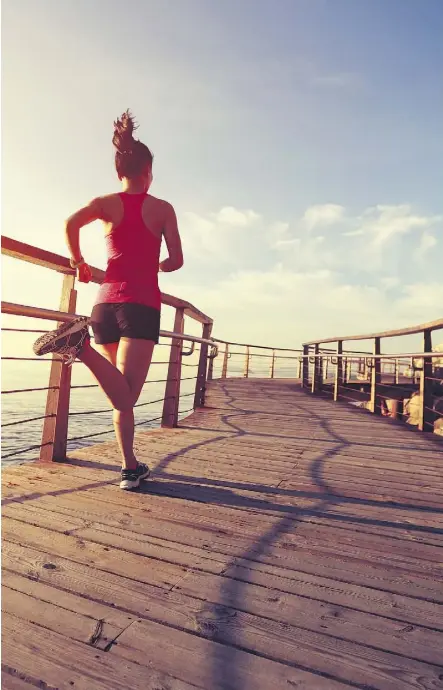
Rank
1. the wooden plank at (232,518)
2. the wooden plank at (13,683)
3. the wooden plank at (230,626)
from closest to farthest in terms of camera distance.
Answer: the wooden plank at (13,683) < the wooden plank at (230,626) < the wooden plank at (232,518)

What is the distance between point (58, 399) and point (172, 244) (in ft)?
4.12

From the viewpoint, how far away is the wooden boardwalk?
1039 mm

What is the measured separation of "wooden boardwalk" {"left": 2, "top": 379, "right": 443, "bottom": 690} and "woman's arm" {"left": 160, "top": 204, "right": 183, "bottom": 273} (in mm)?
1233

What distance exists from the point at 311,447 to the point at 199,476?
4.72 ft

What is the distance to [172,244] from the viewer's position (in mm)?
2410

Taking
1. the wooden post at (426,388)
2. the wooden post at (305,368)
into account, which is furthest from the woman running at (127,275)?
the wooden post at (305,368)

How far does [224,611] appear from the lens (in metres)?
1.26

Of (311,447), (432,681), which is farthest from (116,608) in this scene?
(311,447)

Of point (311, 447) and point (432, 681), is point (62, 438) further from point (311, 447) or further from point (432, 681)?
point (432, 681)

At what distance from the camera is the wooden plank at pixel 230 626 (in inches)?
41.8

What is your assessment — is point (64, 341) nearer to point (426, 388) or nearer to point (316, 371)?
point (426, 388)

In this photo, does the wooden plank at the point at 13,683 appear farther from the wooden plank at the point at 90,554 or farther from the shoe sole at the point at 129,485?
the shoe sole at the point at 129,485

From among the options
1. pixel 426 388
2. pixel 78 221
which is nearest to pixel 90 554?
pixel 78 221

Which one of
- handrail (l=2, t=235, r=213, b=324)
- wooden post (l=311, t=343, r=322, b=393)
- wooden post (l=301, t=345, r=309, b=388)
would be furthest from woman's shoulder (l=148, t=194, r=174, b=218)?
wooden post (l=301, t=345, r=309, b=388)
